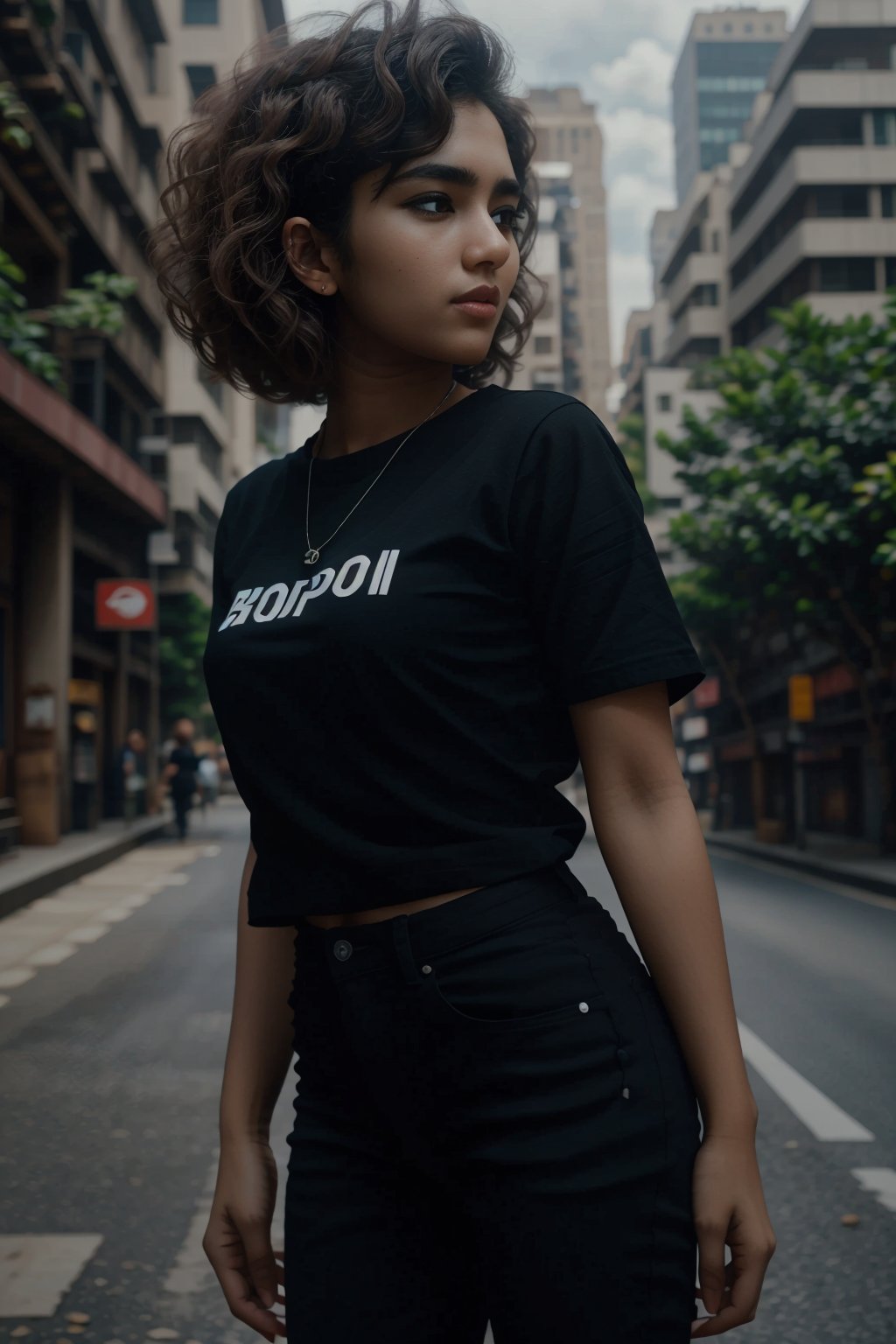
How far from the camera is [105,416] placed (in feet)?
94.2

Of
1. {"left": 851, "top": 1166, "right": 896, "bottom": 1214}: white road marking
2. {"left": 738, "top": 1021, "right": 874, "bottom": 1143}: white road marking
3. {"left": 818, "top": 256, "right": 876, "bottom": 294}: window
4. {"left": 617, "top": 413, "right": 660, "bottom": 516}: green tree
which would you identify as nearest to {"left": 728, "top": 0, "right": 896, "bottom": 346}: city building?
{"left": 818, "top": 256, "right": 876, "bottom": 294}: window

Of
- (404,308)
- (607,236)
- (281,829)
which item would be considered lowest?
(281,829)

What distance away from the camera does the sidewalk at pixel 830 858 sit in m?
16.9

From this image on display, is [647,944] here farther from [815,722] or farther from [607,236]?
[607,236]

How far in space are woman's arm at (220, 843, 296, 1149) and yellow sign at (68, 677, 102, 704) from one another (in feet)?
72.5

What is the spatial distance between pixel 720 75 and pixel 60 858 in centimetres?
17862

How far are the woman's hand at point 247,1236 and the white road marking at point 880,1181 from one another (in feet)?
10.2

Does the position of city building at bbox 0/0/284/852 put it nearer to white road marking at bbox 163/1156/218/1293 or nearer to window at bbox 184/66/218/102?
white road marking at bbox 163/1156/218/1293

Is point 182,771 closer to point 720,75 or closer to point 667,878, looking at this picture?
point 667,878

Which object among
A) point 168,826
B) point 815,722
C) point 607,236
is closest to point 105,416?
point 168,826

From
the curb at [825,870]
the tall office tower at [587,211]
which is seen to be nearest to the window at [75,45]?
the curb at [825,870]

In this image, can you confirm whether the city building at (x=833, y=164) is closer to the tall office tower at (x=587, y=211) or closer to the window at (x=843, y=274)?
the window at (x=843, y=274)

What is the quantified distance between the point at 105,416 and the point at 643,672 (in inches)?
1127

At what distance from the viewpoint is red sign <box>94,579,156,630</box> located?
24781 mm
